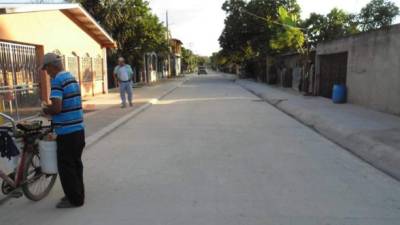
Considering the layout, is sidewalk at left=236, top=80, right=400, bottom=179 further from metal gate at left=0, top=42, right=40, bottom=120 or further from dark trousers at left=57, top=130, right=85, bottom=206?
metal gate at left=0, top=42, right=40, bottom=120

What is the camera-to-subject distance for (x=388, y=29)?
13.3 metres

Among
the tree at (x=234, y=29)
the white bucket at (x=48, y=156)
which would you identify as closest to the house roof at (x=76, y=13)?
the white bucket at (x=48, y=156)

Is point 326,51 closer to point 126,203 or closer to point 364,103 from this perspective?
point 364,103

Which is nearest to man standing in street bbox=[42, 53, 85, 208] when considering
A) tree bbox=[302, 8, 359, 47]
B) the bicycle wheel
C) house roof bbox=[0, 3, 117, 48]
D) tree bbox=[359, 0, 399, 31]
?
the bicycle wheel

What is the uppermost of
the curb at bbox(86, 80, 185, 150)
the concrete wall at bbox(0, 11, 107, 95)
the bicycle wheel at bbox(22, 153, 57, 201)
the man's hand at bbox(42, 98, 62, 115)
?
the concrete wall at bbox(0, 11, 107, 95)

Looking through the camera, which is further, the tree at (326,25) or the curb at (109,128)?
the tree at (326,25)

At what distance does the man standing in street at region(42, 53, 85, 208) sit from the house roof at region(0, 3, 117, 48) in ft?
21.3

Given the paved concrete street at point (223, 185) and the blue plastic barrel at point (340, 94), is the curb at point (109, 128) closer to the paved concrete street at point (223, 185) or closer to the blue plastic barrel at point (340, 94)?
the paved concrete street at point (223, 185)

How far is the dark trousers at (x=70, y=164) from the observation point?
489 cm

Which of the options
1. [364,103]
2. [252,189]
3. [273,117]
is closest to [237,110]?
[273,117]

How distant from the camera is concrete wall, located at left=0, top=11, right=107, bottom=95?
488 inches

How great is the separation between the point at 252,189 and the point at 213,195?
1.97ft

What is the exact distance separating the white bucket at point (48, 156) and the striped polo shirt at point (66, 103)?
200 millimetres

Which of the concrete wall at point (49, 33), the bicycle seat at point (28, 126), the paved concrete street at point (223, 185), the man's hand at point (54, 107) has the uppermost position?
the concrete wall at point (49, 33)
